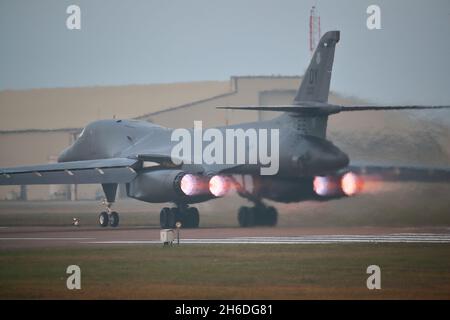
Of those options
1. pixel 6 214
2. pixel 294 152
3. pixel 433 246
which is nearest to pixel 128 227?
pixel 294 152

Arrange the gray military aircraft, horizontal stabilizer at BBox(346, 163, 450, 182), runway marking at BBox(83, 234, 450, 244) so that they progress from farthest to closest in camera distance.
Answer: horizontal stabilizer at BBox(346, 163, 450, 182) → the gray military aircraft → runway marking at BBox(83, 234, 450, 244)

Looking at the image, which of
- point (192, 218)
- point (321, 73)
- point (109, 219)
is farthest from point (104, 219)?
point (321, 73)

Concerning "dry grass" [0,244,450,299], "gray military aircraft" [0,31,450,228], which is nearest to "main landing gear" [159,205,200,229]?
"gray military aircraft" [0,31,450,228]

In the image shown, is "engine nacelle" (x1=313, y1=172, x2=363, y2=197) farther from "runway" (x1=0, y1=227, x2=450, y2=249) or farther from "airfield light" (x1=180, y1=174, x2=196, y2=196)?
"airfield light" (x1=180, y1=174, x2=196, y2=196)

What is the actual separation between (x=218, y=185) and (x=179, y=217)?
2.28 m

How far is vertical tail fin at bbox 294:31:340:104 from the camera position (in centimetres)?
3891

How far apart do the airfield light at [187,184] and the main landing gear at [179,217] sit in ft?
4.54

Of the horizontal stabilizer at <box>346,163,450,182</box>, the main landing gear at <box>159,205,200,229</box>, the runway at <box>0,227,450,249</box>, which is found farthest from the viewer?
the main landing gear at <box>159,205,200,229</box>

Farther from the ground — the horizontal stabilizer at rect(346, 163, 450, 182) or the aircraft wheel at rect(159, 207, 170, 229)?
the horizontal stabilizer at rect(346, 163, 450, 182)

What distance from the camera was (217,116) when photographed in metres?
62.7

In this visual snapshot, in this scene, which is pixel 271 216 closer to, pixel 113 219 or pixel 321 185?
pixel 321 185

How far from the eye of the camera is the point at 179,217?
4169 centimetres
